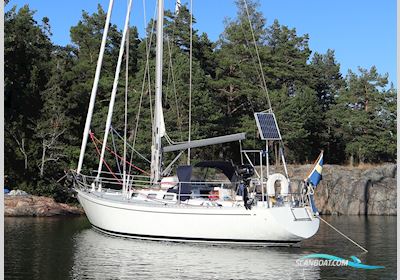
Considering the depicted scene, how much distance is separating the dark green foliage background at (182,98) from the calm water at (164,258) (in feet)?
53.7

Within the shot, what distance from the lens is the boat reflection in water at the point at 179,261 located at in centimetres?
1805

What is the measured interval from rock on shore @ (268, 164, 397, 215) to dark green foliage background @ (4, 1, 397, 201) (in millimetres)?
5418

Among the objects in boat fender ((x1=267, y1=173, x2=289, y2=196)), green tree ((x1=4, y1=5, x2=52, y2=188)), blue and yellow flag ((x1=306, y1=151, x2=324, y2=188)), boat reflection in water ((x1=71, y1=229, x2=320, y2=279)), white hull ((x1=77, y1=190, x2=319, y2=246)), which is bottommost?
boat reflection in water ((x1=71, y1=229, x2=320, y2=279))

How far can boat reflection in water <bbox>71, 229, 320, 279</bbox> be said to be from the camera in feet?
59.2

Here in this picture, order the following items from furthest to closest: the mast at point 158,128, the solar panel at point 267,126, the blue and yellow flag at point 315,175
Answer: the mast at point 158,128 < the blue and yellow flag at point 315,175 < the solar panel at point 267,126

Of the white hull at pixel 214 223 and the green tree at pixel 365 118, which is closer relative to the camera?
the white hull at pixel 214 223

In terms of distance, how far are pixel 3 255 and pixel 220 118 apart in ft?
102

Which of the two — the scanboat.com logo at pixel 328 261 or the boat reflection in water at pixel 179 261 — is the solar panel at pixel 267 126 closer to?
the boat reflection in water at pixel 179 261

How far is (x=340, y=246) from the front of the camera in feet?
80.2

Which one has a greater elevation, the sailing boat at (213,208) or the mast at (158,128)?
the mast at (158,128)

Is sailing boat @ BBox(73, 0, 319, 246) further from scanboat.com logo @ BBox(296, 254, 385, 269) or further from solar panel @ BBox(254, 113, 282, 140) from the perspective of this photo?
scanboat.com logo @ BBox(296, 254, 385, 269)

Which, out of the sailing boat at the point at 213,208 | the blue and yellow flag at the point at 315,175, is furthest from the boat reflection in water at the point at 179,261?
the blue and yellow flag at the point at 315,175

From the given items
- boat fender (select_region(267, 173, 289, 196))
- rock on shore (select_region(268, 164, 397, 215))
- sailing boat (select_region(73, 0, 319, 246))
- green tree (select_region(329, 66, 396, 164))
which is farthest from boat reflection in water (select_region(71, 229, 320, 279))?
green tree (select_region(329, 66, 396, 164))

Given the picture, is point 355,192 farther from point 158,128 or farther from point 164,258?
point 164,258
